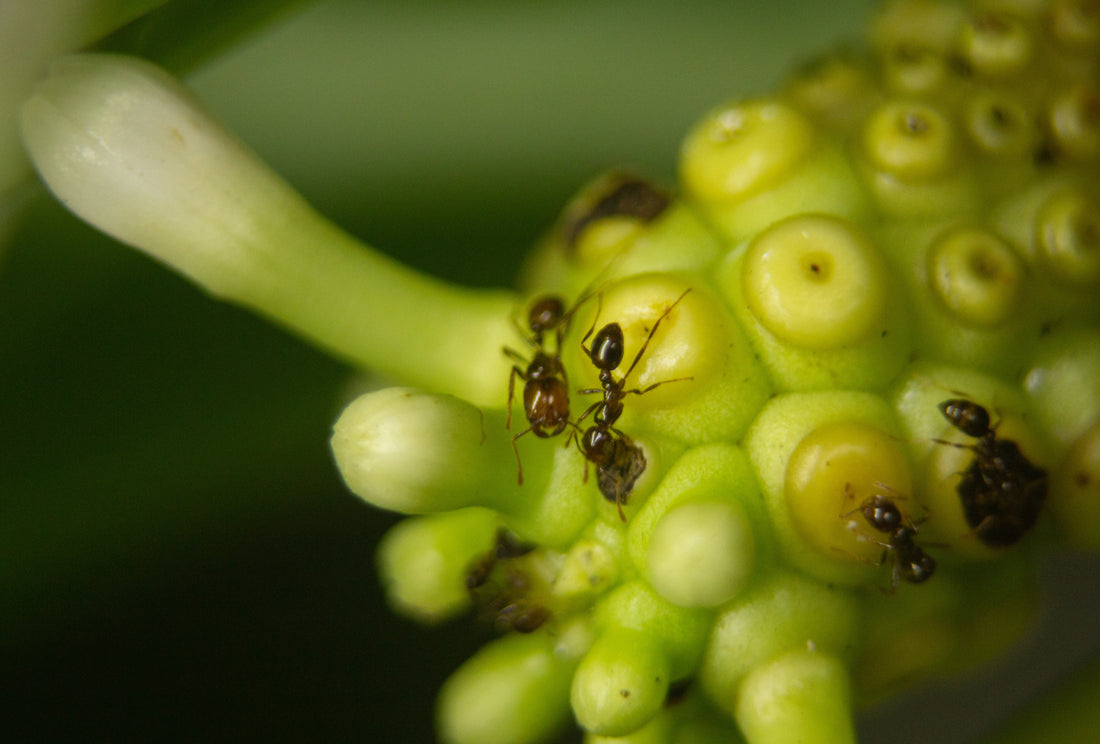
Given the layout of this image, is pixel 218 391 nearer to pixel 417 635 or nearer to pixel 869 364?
pixel 417 635

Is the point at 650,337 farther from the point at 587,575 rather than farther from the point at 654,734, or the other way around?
the point at 654,734

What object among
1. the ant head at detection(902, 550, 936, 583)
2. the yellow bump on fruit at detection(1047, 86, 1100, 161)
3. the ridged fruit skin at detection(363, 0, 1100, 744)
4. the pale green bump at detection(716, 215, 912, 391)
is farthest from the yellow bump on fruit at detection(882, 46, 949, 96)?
the ant head at detection(902, 550, 936, 583)

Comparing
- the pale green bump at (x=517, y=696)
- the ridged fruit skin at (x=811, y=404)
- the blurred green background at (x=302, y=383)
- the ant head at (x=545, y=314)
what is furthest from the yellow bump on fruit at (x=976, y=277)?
the blurred green background at (x=302, y=383)

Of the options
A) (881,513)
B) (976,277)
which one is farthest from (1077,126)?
(881,513)

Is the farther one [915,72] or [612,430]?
[915,72]

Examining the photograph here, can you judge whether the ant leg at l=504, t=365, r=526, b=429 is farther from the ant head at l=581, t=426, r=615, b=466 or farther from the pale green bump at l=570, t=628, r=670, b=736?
the pale green bump at l=570, t=628, r=670, b=736
